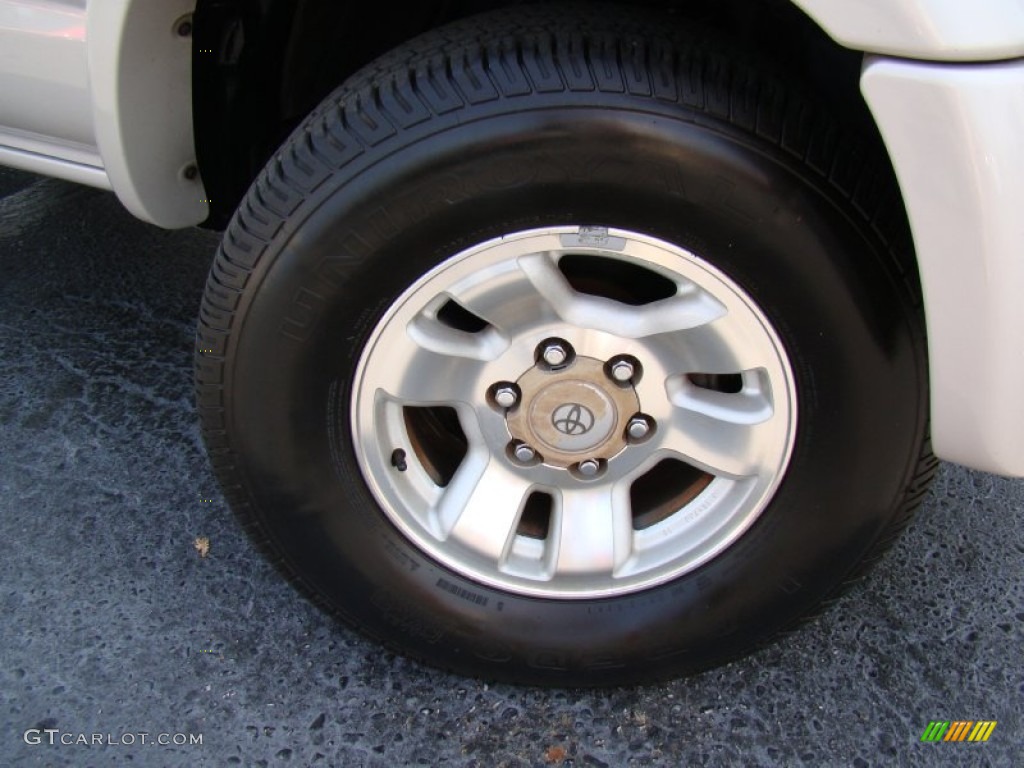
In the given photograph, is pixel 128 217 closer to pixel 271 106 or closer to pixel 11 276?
pixel 11 276

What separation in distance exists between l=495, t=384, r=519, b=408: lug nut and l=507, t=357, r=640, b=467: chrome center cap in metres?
0.01

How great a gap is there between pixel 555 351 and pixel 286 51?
81cm

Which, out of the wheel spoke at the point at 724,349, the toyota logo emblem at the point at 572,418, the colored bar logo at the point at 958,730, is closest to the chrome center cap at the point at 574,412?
the toyota logo emblem at the point at 572,418

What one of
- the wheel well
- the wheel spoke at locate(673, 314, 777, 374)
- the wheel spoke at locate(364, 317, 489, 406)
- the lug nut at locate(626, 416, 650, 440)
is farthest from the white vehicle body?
the wheel spoke at locate(364, 317, 489, 406)

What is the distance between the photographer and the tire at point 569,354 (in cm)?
130

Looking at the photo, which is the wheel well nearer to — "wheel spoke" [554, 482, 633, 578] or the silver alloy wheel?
the silver alloy wheel

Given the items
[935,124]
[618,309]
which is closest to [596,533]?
[618,309]

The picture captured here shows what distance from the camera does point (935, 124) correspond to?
1107mm

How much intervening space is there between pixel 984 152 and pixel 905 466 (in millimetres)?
566

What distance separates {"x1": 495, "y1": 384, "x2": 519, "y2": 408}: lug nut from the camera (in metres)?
1.54

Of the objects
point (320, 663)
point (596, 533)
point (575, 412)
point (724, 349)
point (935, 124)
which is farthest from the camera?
point (320, 663)

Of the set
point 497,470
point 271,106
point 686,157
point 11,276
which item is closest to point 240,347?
point 497,470

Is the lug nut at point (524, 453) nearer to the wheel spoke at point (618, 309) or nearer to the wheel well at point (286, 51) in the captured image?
the wheel spoke at point (618, 309)

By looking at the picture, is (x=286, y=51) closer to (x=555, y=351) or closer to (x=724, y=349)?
(x=555, y=351)
